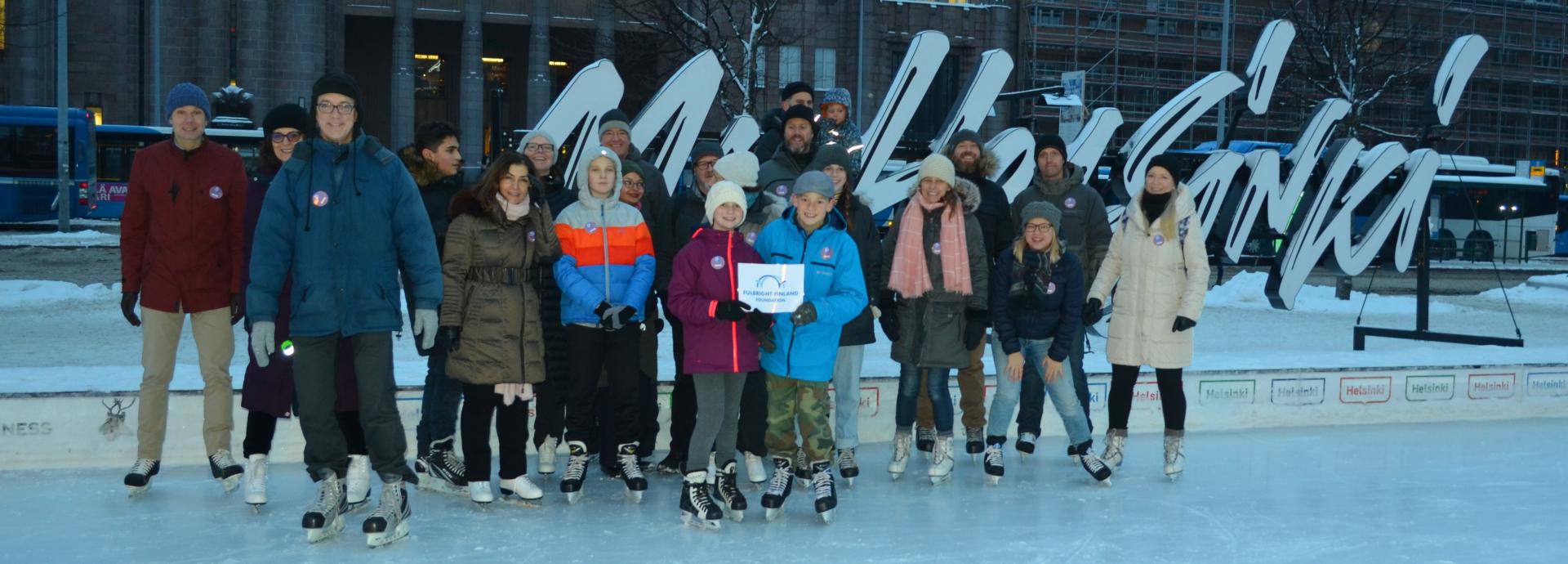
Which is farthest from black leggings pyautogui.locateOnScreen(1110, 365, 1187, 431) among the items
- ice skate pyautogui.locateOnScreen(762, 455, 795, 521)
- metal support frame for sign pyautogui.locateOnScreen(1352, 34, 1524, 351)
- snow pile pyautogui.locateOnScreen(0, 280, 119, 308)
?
snow pile pyautogui.locateOnScreen(0, 280, 119, 308)

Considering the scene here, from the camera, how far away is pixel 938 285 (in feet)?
20.2

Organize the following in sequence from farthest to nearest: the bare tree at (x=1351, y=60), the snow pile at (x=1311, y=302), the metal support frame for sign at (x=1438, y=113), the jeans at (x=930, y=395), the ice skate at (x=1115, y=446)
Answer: the bare tree at (x=1351, y=60) → the snow pile at (x=1311, y=302) → the metal support frame for sign at (x=1438, y=113) → the ice skate at (x=1115, y=446) → the jeans at (x=930, y=395)

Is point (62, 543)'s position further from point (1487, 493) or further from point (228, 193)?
point (1487, 493)

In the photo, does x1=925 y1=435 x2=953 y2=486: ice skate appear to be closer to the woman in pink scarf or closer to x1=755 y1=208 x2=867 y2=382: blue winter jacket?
the woman in pink scarf

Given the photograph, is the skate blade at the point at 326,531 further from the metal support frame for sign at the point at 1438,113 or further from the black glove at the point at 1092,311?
the metal support frame for sign at the point at 1438,113

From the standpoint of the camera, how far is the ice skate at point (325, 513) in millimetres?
4844

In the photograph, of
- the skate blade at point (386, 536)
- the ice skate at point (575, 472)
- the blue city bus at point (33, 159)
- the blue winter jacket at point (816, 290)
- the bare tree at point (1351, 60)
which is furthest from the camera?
the bare tree at point (1351, 60)

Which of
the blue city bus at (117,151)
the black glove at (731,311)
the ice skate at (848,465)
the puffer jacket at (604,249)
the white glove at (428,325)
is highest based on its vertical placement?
the blue city bus at (117,151)

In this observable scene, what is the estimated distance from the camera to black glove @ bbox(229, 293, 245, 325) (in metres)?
5.32

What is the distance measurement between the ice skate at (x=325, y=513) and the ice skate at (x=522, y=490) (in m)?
0.74

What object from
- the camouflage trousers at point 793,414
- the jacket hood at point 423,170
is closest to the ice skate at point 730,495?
the camouflage trousers at point 793,414

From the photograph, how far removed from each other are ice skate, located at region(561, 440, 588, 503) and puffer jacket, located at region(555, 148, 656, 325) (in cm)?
59

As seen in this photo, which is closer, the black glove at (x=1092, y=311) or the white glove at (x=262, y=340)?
the white glove at (x=262, y=340)

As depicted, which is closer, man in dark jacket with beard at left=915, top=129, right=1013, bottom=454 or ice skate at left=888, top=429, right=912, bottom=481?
ice skate at left=888, top=429, right=912, bottom=481
